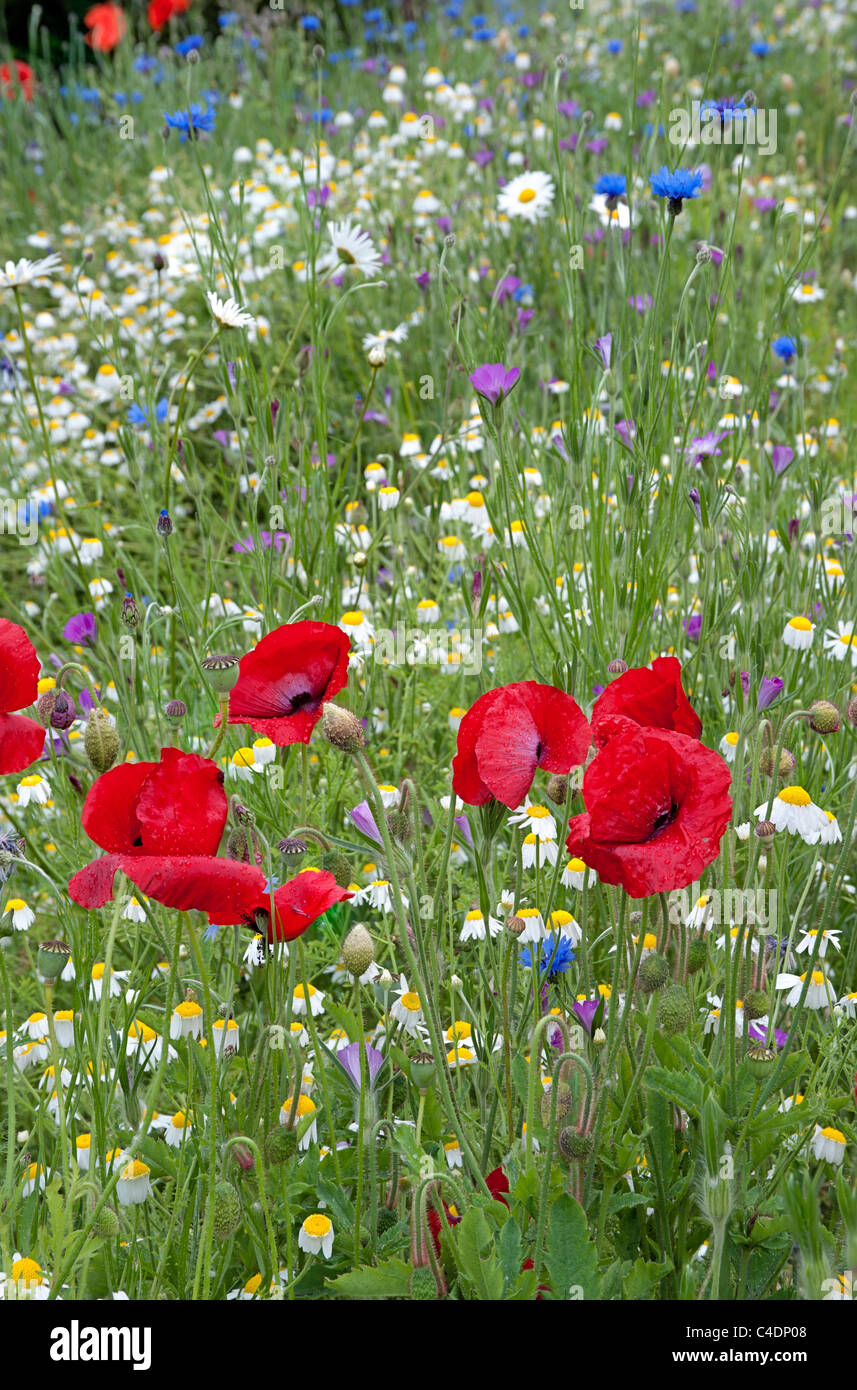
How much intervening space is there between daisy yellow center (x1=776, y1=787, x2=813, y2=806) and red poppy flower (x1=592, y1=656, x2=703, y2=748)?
1.36 feet

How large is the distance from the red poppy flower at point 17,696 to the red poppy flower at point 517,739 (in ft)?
1.14

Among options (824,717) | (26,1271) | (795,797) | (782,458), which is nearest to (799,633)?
(782,458)

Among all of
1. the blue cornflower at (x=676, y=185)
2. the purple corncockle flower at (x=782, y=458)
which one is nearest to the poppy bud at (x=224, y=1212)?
the purple corncockle flower at (x=782, y=458)

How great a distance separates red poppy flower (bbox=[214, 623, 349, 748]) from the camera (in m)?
1.07

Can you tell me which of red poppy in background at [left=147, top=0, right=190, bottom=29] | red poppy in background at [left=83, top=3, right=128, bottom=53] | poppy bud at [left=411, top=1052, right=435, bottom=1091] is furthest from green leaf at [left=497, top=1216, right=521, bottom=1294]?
red poppy in background at [left=83, top=3, right=128, bottom=53]

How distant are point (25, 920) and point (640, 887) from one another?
101 centimetres

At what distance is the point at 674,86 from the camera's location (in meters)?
4.34

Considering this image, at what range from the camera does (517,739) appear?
3.21 ft

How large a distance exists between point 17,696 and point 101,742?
0.12 metres

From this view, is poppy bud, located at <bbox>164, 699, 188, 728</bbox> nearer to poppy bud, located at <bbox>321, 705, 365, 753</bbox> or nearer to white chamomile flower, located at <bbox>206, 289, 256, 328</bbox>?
poppy bud, located at <bbox>321, 705, 365, 753</bbox>

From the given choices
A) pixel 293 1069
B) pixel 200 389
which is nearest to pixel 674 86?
pixel 200 389

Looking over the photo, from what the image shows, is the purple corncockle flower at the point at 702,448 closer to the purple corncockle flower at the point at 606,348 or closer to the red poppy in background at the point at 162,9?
the purple corncockle flower at the point at 606,348

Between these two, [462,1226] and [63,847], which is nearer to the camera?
[462,1226]
